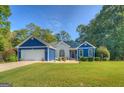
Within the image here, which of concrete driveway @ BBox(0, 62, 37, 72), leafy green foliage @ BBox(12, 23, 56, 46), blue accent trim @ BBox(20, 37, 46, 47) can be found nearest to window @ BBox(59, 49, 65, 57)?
leafy green foliage @ BBox(12, 23, 56, 46)

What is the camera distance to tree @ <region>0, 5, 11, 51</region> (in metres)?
14.9

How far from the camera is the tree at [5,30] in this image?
14.9 m

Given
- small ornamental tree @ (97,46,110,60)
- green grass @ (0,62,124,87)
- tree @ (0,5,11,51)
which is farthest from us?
tree @ (0,5,11,51)

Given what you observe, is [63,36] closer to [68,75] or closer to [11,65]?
[68,75]

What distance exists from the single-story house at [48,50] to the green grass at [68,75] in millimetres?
361

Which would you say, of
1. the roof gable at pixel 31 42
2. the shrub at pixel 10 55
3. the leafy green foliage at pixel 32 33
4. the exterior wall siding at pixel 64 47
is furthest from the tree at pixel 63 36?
the shrub at pixel 10 55

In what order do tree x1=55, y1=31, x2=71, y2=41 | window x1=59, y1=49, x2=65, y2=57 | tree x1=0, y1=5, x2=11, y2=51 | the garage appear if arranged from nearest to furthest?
tree x1=55, y1=31, x2=71, y2=41 → tree x1=0, y1=5, x2=11, y2=51 → window x1=59, y1=49, x2=65, y2=57 → the garage

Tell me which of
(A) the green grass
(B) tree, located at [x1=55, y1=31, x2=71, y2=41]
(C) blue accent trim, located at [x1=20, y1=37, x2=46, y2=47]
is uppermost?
(B) tree, located at [x1=55, y1=31, x2=71, y2=41]

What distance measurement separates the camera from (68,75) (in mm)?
13711

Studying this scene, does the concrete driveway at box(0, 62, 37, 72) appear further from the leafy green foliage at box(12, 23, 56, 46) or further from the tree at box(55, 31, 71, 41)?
the tree at box(55, 31, 71, 41)

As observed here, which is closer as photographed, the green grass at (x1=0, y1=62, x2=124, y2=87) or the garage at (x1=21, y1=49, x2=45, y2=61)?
the green grass at (x1=0, y1=62, x2=124, y2=87)

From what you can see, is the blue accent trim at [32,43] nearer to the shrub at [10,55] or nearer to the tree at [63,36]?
the shrub at [10,55]
